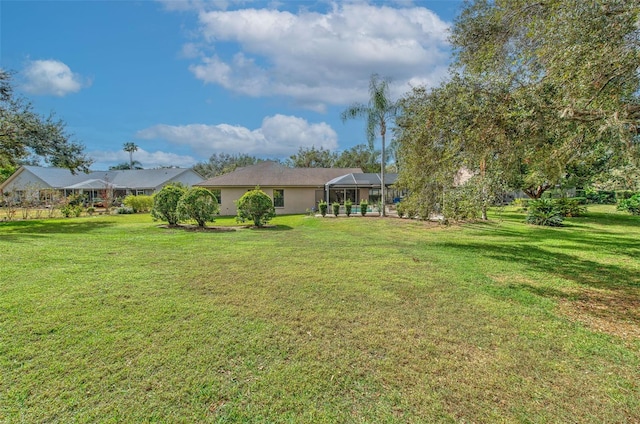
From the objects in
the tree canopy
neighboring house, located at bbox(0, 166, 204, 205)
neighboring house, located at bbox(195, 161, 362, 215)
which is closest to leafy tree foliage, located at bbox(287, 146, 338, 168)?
→ neighboring house, located at bbox(0, 166, 204, 205)

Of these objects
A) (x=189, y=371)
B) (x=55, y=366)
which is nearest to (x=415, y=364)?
(x=189, y=371)

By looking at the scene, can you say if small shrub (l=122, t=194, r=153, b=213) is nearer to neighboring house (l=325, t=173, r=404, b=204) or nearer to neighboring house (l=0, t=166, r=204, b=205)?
neighboring house (l=0, t=166, r=204, b=205)

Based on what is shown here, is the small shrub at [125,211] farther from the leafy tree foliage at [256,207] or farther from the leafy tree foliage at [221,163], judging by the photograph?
the leafy tree foliage at [221,163]

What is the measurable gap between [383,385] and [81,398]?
269cm

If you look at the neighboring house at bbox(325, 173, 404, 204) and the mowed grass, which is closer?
the mowed grass

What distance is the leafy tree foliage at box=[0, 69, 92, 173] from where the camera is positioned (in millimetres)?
16297

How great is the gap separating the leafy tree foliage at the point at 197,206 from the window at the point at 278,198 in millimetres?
10836

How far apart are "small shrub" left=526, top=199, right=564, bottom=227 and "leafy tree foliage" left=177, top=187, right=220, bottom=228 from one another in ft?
55.5

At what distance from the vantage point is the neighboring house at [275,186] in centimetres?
2486

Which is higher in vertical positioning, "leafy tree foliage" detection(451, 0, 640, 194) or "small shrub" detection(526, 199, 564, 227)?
"leafy tree foliage" detection(451, 0, 640, 194)

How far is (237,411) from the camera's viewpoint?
2.62 metres

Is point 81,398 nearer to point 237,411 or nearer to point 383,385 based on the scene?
point 237,411

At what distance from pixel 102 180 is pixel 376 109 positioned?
37.5 m

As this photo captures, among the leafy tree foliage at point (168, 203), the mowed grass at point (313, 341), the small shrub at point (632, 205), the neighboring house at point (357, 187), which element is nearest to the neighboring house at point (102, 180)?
the neighboring house at point (357, 187)
